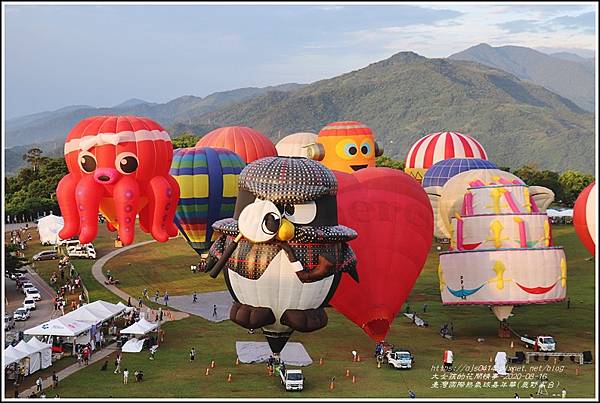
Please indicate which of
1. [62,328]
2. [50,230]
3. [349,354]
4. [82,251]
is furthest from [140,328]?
[50,230]

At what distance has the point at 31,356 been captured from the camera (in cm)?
2123

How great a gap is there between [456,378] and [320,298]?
5857mm

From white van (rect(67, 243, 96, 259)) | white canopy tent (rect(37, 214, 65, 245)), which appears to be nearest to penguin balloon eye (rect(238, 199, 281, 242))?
white van (rect(67, 243, 96, 259))

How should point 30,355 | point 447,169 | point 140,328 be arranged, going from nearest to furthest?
point 30,355 → point 140,328 → point 447,169

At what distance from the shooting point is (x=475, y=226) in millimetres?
24203

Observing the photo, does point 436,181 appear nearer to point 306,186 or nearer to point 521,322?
point 521,322

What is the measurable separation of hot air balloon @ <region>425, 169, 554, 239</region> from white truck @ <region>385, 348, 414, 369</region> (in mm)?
5781

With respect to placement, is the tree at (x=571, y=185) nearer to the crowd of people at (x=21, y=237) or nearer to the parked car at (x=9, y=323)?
the crowd of people at (x=21, y=237)

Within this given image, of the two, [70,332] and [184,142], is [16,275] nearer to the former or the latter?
[70,332]

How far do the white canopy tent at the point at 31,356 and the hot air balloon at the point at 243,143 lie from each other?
13.4 m

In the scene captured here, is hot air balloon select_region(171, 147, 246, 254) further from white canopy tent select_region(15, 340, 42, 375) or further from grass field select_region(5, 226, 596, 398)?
white canopy tent select_region(15, 340, 42, 375)

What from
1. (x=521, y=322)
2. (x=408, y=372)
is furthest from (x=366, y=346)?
(x=521, y=322)

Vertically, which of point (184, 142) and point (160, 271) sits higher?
point (184, 142)

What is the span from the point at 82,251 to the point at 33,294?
7.84 metres
